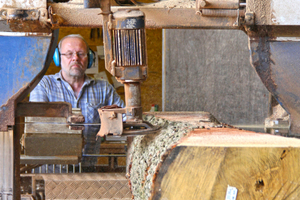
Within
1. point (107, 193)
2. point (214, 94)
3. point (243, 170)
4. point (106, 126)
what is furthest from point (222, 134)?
point (214, 94)

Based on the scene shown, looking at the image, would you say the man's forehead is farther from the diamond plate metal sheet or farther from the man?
the diamond plate metal sheet

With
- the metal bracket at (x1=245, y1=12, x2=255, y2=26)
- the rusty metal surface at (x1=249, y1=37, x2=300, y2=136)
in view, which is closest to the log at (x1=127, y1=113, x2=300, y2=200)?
the rusty metal surface at (x1=249, y1=37, x2=300, y2=136)

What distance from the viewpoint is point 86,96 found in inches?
122

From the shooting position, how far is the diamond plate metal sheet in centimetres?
202

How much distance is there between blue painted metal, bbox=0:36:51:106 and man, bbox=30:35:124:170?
144cm

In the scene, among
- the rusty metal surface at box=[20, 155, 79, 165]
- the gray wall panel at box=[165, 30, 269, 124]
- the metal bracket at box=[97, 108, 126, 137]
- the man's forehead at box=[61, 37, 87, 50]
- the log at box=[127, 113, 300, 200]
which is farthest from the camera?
the man's forehead at box=[61, 37, 87, 50]

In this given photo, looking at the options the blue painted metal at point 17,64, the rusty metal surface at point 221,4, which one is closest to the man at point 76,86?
the blue painted metal at point 17,64

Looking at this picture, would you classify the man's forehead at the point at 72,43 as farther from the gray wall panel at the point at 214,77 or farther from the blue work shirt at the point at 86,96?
the gray wall panel at the point at 214,77

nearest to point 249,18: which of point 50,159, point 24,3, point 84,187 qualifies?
point 24,3

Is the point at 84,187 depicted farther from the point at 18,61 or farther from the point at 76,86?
the point at 76,86

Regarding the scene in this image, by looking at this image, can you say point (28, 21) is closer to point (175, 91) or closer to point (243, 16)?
point (243, 16)

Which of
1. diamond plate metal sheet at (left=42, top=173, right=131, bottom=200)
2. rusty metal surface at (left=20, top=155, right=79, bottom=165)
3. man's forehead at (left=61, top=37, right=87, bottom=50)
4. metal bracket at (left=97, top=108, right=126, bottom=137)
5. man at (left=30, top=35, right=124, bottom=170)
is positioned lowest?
diamond plate metal sheet at (left=42, top=173, right=131, bottom=200)

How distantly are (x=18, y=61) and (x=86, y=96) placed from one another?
1630mm

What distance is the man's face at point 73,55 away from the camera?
3004mm
